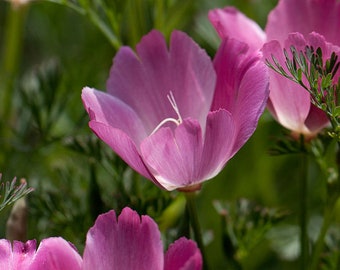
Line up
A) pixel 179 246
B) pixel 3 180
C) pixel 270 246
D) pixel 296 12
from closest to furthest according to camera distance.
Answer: pixel 179 246 → pixel 296 12 → pixel 3 180 → pixel 270 246

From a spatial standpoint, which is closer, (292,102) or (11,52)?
(292,102)

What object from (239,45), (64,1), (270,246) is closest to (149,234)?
(239,45)

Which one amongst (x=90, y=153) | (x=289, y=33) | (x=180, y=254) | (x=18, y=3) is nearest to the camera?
(x=180, y=254)

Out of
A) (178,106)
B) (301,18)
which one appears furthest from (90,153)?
(301,18)

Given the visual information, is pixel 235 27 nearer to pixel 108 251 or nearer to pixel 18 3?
pixel 108 251

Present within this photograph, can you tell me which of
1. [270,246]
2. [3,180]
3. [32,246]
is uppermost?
[32,246]

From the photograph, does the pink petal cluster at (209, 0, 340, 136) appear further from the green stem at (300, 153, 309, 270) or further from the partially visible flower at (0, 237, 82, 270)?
the partially visible flower at (0, 237, 82, 270)

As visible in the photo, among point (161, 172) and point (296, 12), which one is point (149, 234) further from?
point (296, 12)

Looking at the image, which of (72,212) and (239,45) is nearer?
(239,45)
